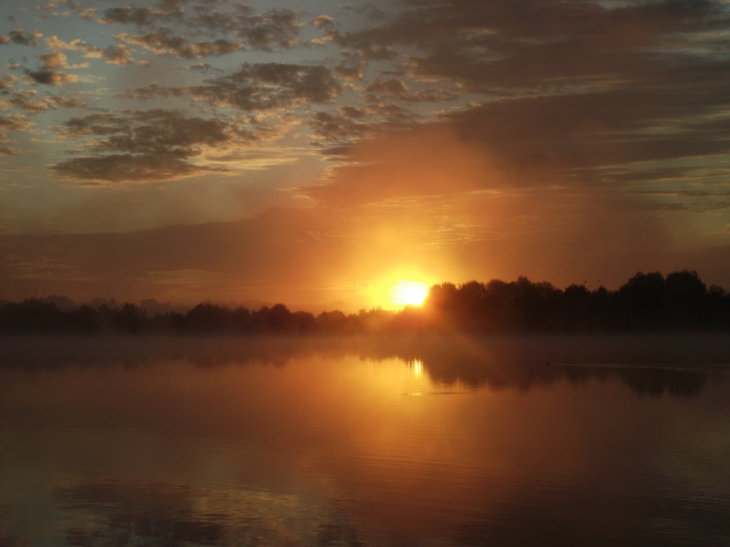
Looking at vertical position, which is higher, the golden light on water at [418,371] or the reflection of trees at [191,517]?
the golden light on water at [418,371]

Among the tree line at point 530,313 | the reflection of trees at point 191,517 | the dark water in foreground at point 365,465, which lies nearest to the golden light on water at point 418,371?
the dark water in foreground at point 365,465

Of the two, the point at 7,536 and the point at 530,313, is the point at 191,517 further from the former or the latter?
the point at 530,313

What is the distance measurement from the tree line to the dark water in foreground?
1933 inches

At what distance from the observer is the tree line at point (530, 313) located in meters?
70.3

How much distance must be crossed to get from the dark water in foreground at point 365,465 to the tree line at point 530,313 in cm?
4911

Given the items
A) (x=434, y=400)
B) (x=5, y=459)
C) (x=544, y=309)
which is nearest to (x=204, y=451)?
(x=5, y=459)

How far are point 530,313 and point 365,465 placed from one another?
64.0m

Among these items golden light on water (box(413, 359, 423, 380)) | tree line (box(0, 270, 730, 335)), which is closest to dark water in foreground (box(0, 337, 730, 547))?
golden light on water (box(413, 359, 423, 380))

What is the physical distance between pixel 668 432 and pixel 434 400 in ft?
21.0

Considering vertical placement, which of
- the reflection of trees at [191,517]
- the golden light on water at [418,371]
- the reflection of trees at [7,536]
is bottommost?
the reflection of trees at [7,536]

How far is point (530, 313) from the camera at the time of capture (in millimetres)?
73438

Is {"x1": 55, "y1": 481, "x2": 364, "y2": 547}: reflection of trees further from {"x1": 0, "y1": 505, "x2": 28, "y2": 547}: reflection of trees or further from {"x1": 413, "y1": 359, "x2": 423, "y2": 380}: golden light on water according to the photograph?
{"x1": 413, "y1": 359, "x2": 423, "y2": 380}: golden light on water

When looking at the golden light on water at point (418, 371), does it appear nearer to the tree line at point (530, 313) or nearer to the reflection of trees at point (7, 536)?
the reflection of trees at point (7, 536)

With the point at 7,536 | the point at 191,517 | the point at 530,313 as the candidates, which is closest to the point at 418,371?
the point at 191,517
